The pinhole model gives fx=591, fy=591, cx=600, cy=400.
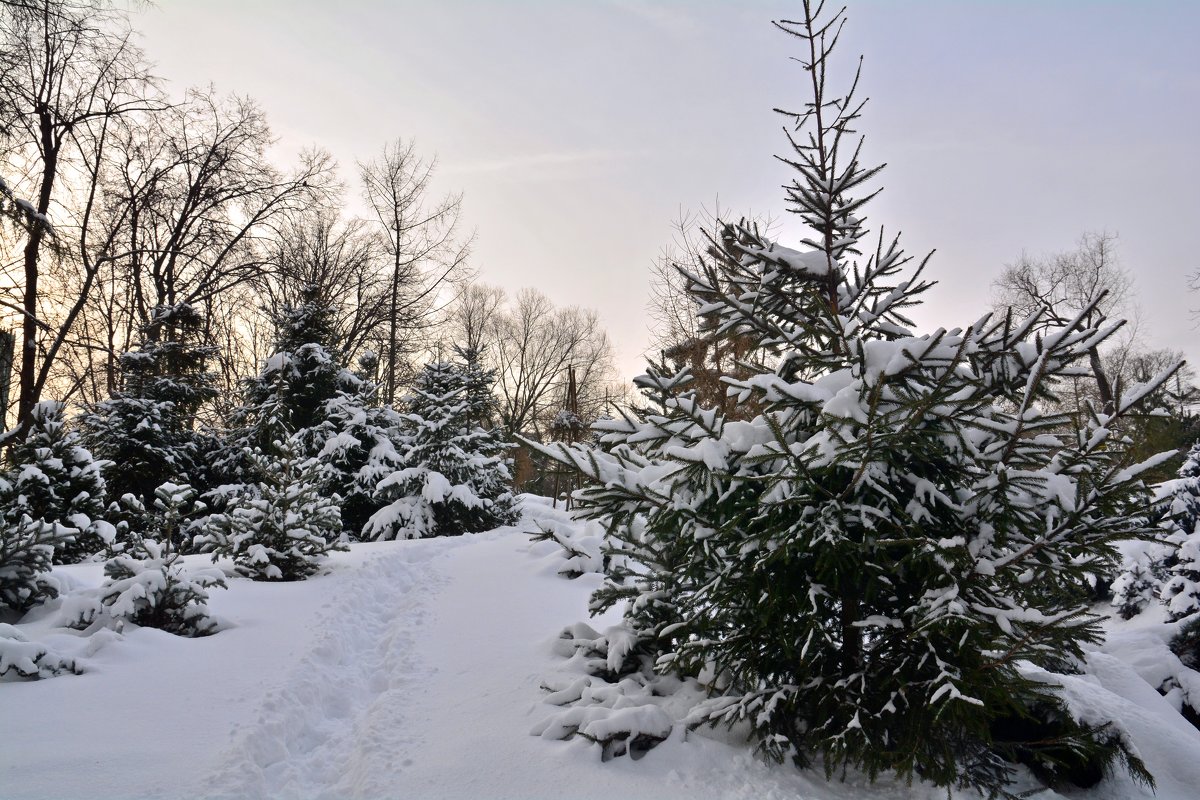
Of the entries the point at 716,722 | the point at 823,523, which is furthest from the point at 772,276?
the point at 716,722

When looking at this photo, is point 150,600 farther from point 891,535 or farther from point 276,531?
point 891,535

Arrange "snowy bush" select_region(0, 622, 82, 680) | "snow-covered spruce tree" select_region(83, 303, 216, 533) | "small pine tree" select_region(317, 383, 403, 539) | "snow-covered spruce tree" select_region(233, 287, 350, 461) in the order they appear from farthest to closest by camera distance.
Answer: "snow-covered spruce tree" select_region(233, 287, 350, 461) < "small pine tree" select_region(317, 383, 403, 539) < "snow-covered spruce tree" select_region(83, 303, 216, 533) < "snowy bush" select_region(0, 622, 82, 680)

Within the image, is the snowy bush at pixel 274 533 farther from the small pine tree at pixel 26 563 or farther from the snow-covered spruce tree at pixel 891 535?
the snow-covered spruce tree at pixel 891 535

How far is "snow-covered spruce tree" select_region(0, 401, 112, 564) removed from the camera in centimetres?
675

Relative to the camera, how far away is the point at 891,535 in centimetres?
307

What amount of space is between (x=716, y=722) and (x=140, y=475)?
442 inches

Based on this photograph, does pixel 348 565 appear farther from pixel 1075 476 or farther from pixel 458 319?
pixel 458 319

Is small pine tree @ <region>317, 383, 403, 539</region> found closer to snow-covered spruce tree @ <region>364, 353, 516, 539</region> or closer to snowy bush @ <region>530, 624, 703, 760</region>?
snow-covered spruce tree @ <region>364, 353, 516, 539</region>

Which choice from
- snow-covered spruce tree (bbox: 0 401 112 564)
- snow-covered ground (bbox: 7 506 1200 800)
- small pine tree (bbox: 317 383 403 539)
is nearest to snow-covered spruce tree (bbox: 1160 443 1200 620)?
snow-covered ground (bbox: 7 506 1200 800)

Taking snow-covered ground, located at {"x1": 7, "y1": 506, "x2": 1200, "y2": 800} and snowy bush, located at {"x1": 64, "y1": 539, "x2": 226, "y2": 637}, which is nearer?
snow-covered ground, located at {"x1": 7, "y1": 506, "x2": 1200, "y2": 800}

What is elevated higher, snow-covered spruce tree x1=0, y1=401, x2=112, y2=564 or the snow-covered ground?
snow-covered spruce tree x1=0, y1=401, x2=112, y2=564

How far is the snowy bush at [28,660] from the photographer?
355 centimetres

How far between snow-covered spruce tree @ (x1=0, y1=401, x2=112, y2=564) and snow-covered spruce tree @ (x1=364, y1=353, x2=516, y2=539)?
5147mm

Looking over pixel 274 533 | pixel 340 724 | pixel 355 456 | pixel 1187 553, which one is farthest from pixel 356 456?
pixel 1187 553
